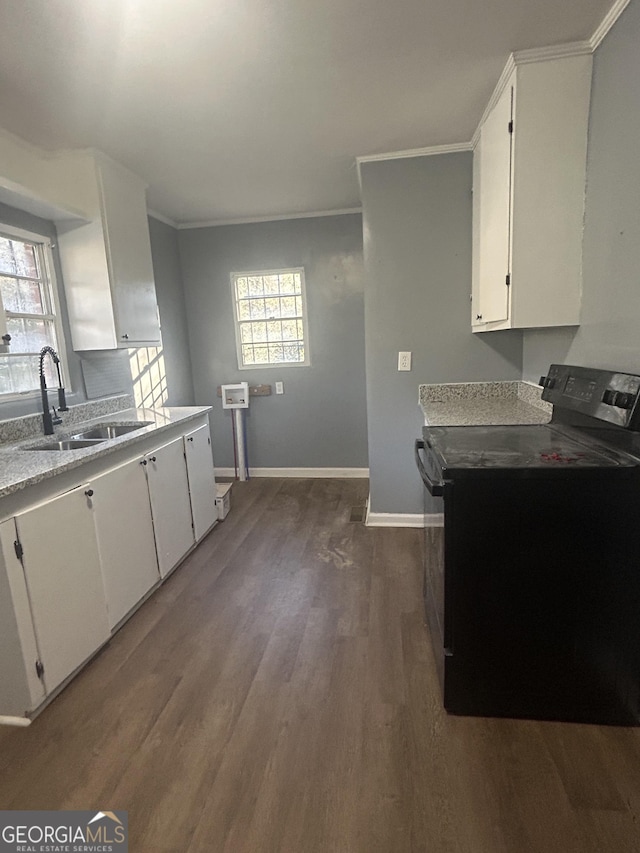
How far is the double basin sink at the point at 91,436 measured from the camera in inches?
92.7

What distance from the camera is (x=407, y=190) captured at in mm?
2807

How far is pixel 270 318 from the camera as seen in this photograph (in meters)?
4.34

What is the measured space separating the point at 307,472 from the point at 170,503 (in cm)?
204

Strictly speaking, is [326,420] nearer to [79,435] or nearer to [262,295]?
[262,295]

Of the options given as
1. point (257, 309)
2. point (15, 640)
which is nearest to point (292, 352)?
point (257, 309)

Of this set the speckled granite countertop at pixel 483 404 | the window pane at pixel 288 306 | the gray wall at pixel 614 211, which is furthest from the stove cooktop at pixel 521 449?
the window pane at pixel 288 306

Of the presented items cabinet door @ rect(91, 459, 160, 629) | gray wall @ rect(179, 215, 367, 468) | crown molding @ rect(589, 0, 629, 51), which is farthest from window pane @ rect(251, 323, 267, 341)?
crown molding @ rect(589, 0, 629, 51)

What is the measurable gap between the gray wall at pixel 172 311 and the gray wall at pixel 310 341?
0.33 feet

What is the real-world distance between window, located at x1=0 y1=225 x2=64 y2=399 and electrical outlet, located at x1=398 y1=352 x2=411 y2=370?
217cm

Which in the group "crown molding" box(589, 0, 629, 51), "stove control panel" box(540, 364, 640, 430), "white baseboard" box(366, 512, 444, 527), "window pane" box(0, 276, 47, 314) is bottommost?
"white baseboard" box(366, 512, 444, 527)

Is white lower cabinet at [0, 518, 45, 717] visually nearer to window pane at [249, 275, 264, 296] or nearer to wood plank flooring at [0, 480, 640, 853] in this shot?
wood plank flooring at [0, 480, 640, 853]

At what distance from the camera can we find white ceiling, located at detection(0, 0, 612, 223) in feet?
5.11

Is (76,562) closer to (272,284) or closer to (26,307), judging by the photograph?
(26,307)

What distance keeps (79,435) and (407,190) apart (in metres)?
2.53
